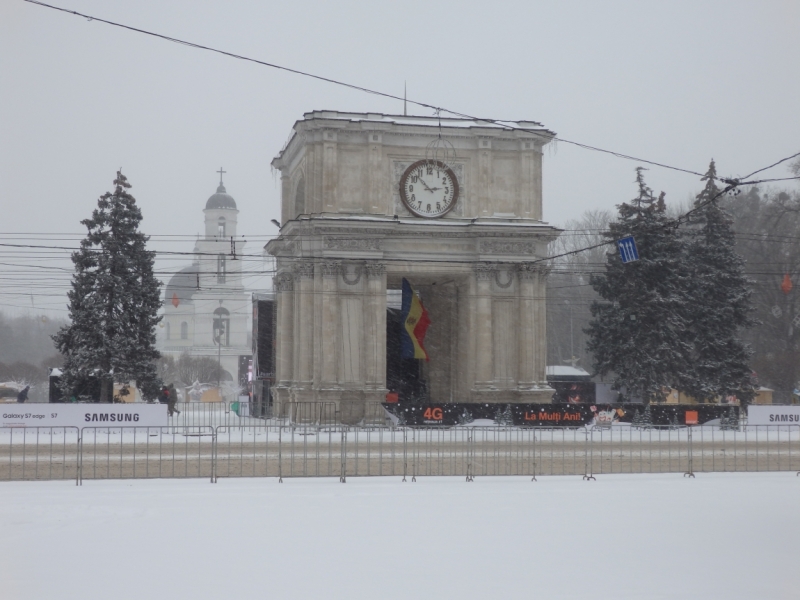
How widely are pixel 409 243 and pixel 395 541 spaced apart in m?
31.7

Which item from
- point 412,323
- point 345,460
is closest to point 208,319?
point 412,323

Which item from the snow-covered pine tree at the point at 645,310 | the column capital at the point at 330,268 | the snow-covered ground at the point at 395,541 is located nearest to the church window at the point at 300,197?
the column capital at the point at 330,268

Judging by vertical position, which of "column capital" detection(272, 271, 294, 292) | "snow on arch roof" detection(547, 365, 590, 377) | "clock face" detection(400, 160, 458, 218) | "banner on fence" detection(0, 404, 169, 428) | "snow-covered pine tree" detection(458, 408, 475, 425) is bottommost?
"snow-covered pine tree" detection(458, 408, 475, 425)

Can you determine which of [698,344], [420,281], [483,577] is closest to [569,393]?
[698,344]

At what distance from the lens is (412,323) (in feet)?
155

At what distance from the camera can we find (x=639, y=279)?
49.3 metres

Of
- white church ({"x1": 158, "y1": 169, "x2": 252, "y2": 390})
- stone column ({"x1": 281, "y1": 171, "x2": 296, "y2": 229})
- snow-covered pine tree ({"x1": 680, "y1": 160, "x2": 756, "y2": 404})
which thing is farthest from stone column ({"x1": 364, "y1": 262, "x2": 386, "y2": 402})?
white church ({"x1": 158, "y1": 169, "x2": 252, "y2": 390})

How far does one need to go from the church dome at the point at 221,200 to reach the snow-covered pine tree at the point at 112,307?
104m

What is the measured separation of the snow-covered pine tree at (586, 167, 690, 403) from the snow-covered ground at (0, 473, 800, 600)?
3013 cm

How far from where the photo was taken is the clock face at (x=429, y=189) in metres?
44.4

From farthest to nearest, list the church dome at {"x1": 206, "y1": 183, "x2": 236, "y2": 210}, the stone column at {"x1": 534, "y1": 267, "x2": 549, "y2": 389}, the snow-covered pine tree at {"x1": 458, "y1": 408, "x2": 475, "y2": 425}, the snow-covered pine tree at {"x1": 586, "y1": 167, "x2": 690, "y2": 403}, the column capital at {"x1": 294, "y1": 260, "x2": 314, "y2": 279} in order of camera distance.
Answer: the church dome at {"x1": 206, "y1": 183, "x2": 236, "y2": 210}, the snow-covered pine tree at {"x1": 586, "y1": 167, "x2": 690, "y2": 403}, the stone column at {"x1": 534, "y1": 267, "x2": 549, "y2": 389}, the column capital at {"x1": 294, "y1": 260, "x2": 314, "y2": 279}, the snow-covered pine tree at {"x1": 458, "y1": 408, "x2": 475, "y2": 425}

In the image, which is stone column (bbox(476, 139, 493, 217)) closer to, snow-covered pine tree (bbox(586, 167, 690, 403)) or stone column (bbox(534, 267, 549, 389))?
stone column (bbox(534, 267, 549, 389))

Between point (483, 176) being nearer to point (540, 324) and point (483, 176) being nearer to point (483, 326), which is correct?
point (483, 326)

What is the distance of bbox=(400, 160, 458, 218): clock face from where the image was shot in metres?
44.4
